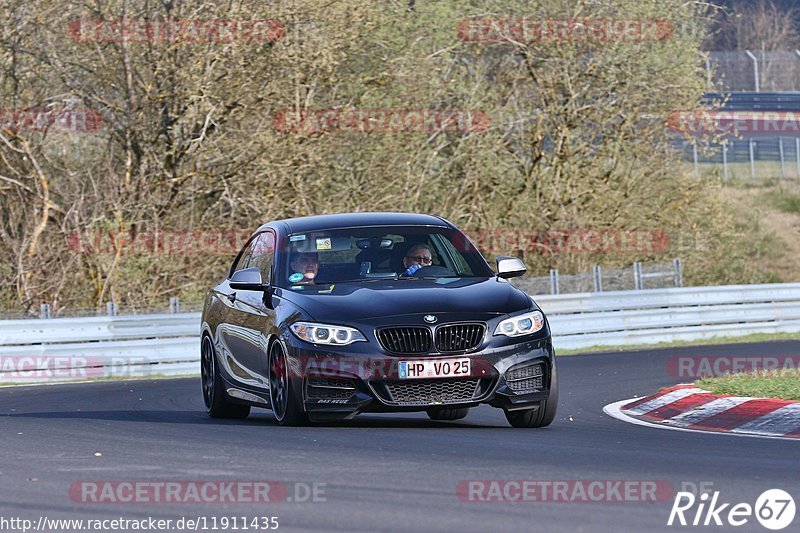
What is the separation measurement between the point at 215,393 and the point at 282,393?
2.02 m

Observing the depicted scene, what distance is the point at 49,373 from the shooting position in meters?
20.2

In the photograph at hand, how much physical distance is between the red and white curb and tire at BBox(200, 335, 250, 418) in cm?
307

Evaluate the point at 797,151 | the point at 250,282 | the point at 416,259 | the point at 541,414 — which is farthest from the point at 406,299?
the point at 797,151

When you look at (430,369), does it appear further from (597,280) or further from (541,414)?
(597,280)

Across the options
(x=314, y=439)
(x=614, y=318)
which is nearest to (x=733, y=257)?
(x=614, y=318)

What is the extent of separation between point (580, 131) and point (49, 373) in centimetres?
1542

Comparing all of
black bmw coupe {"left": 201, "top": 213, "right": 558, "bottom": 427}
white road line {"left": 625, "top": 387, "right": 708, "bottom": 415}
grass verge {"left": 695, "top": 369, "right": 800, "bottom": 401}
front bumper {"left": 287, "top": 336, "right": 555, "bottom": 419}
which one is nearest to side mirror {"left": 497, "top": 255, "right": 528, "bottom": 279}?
black bmw coupe {"left": 201, "top": 213, "right": 558, "bottom": 427}

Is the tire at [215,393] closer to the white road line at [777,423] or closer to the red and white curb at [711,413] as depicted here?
the red and white curb at [711,413]

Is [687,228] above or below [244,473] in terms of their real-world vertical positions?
below

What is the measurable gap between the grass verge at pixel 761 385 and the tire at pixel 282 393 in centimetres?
383

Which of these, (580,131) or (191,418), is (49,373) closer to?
(191,418)

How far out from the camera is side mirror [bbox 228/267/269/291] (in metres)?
11.0

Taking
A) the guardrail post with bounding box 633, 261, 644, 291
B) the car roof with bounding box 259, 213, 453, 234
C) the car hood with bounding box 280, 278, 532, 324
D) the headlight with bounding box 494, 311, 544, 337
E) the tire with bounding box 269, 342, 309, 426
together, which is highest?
the car roof with bounding box 259, 213, 453, 234

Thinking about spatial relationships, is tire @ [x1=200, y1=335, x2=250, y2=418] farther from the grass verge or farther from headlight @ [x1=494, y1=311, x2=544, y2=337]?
the grass verge
